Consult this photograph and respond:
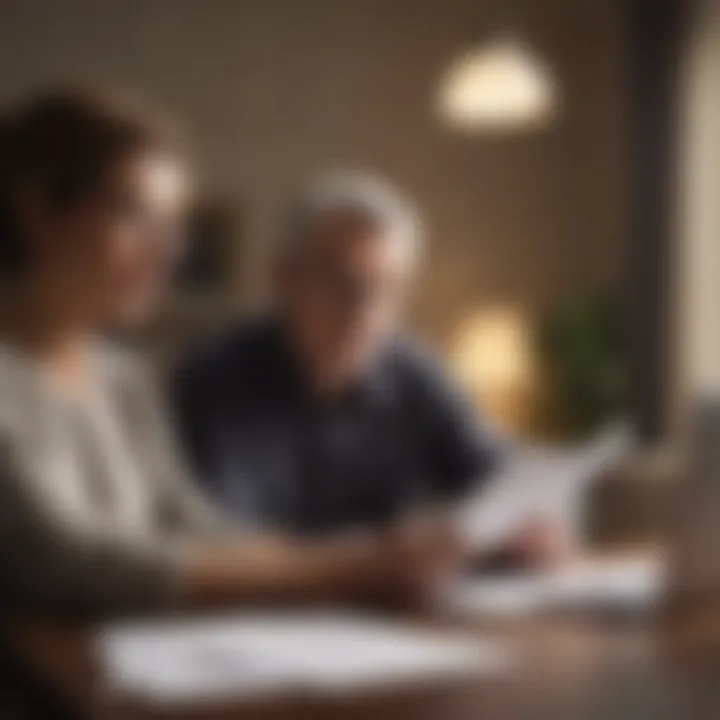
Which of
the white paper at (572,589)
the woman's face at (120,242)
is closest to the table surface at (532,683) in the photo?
the white paper at (572,589)

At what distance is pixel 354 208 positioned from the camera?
1114 millimetres

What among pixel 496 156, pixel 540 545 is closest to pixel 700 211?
pixel 496 156

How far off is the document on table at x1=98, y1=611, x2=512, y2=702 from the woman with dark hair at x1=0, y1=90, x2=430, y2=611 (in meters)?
0.02

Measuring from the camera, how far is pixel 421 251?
112cm

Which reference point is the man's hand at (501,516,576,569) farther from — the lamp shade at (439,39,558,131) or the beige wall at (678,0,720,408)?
the lamp shade at (439,39,558,131)

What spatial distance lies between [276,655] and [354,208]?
12.5 inches

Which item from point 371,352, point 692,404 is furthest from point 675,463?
point 371,352

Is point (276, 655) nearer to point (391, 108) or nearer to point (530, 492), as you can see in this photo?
point (530, 492)

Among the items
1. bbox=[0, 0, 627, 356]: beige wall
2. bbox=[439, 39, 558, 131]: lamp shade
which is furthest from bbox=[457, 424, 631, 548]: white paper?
bbox=[439, 39, 558, 131]: lamp shade

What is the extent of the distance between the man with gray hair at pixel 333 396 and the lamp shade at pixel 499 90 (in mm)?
85

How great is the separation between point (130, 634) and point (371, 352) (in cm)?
26

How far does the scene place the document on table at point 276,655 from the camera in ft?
3.30

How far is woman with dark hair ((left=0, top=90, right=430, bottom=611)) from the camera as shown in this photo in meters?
1.03

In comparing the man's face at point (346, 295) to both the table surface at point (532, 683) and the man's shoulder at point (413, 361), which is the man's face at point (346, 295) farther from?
the table surface at point (532, 683)
